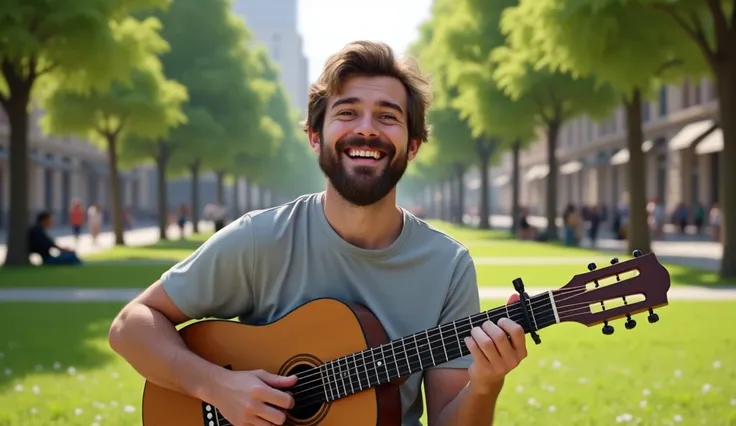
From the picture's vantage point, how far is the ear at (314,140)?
340 cm

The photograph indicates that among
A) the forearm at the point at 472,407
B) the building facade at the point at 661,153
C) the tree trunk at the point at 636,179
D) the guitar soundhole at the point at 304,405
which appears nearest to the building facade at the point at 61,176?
the building facade at the point at 661,153

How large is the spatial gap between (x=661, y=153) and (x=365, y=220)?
43348 millimetres

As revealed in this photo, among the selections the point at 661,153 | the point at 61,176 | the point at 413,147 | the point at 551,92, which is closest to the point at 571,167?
the point at 661,153

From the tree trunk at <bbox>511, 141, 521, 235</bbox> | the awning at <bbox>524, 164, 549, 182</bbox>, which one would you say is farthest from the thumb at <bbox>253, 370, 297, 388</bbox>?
the awning at <bbox>524, 164, 549, 182</bbox>

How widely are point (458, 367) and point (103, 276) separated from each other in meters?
15.0

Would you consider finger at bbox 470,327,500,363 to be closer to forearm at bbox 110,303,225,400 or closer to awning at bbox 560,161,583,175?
forearm at bbox 110,303,225,400

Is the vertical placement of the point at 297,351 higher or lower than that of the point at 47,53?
lower

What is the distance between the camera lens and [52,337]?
952 centimetres

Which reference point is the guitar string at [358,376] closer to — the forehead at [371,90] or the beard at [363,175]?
the beard at [363,175]

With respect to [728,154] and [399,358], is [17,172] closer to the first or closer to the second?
[728,154]

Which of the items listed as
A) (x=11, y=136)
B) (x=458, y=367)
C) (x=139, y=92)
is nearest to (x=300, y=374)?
(x=458, y=367)

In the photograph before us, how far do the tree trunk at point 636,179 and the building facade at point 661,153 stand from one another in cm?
158

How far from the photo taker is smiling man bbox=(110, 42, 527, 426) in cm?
319

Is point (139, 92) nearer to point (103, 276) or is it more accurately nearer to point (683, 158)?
point (103, 276)
